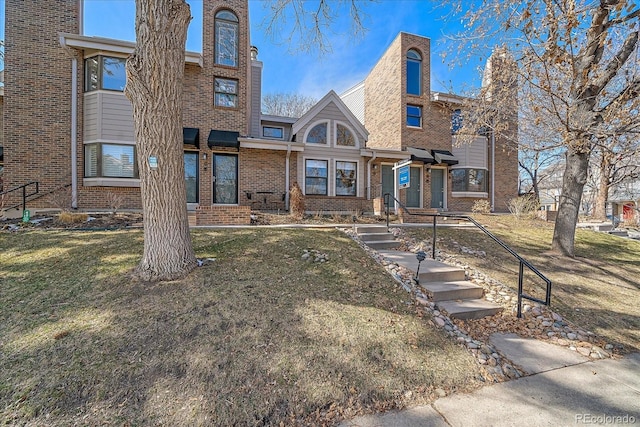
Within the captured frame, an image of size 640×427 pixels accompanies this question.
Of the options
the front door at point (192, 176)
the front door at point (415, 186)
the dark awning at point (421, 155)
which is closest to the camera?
the front door at point (192, 176)

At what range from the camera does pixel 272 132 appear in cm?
1452

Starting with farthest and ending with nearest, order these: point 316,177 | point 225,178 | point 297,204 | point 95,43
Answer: point 316,177, point 225,178, point 95,43, point 297,204

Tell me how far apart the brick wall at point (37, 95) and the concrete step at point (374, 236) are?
34.1 feet

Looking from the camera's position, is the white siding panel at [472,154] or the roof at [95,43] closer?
the roof at [95,43]

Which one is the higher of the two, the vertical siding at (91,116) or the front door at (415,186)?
the vertical siding at (91,116)

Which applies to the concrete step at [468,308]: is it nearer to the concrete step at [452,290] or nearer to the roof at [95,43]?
the concrete step at [452,290]

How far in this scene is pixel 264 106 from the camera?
28.4m

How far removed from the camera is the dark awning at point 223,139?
1052 cm

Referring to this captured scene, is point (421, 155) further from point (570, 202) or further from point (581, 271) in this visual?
point (581, 271)

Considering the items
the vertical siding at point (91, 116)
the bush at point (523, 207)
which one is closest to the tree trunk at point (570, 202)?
the bush at point (523, 207)

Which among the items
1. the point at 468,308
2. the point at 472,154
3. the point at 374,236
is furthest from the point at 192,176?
the point at 472,154

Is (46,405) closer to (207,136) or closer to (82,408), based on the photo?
(82,408)

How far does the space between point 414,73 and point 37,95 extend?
1544 centimetres

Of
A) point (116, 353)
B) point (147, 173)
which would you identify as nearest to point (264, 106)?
point (147, 173)
